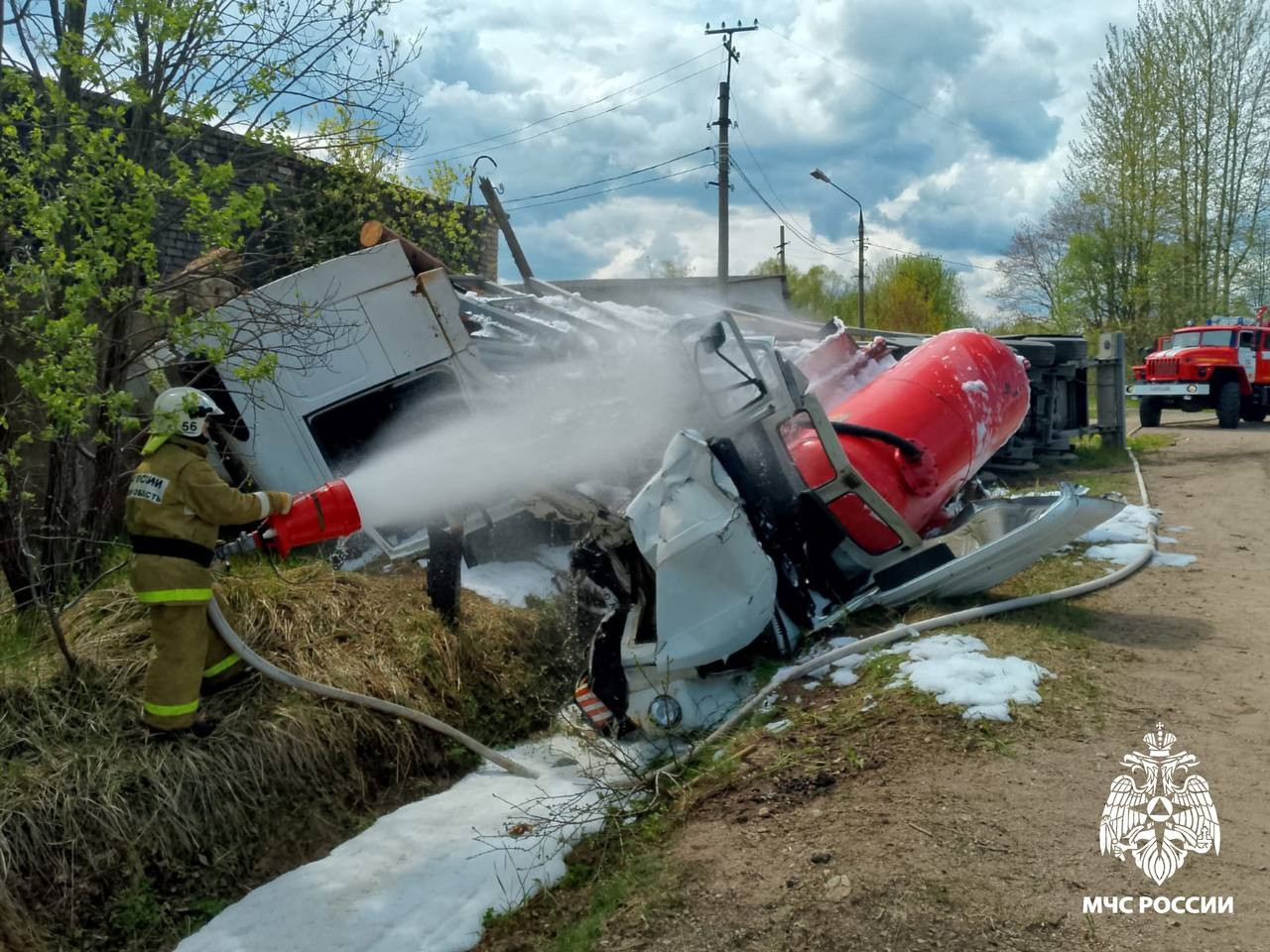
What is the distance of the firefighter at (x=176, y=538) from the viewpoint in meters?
4.46

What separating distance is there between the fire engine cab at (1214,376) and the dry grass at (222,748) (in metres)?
17.1

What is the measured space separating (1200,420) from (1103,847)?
2052 cm

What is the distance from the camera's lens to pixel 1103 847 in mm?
3482

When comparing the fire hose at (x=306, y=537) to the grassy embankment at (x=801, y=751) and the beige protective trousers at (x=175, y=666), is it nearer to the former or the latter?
the beige protective trousers at (x=175, y=666)

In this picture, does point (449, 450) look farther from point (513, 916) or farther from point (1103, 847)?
point (1103, 847)

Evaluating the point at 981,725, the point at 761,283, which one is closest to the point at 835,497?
the point at 981,725

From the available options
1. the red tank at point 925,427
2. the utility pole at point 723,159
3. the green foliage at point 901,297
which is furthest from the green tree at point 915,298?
the red tank at point 925,427

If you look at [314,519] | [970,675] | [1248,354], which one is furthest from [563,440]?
[1248,354]

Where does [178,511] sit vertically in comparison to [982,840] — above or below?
above

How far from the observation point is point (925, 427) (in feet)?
23.3

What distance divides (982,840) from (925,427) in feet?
13.1

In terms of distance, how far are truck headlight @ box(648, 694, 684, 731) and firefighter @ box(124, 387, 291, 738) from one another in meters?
2.16

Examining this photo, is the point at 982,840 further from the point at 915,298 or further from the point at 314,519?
the point at 915,298

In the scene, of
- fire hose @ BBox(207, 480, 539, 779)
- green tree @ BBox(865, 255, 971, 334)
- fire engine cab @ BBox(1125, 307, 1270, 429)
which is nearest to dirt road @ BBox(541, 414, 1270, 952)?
fire hose @ BBox(207, 480, 539, 779)
